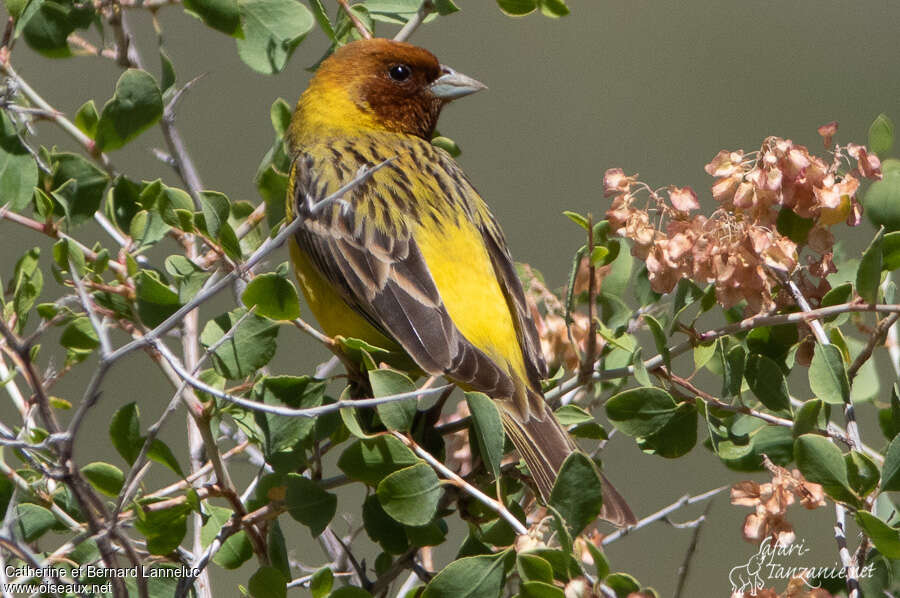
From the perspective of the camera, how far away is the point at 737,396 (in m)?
2.55

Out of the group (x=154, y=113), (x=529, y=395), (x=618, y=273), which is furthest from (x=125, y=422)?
(x=618, y=273)

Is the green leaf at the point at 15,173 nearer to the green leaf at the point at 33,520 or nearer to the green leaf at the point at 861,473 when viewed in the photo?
the green leaf at the point at 33,520

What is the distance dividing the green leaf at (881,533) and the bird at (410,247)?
24.9 inches

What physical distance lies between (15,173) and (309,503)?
100 centimetres

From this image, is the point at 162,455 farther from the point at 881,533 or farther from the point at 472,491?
the point at 881,533

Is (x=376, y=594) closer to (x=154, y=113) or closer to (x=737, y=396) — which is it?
(x=737, y=396)

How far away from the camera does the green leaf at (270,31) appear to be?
9.89 ft

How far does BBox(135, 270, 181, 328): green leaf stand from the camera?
7.98 ft

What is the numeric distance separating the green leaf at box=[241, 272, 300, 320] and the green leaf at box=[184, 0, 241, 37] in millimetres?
864

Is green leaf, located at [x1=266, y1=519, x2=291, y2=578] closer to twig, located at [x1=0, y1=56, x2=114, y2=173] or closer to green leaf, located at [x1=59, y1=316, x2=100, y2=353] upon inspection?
green leaf, located at [x1=59, y1=316, x2=100, y2=353]

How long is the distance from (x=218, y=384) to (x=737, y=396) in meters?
1.13

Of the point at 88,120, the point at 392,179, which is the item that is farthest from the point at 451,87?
the point at 88,120

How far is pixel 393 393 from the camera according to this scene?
230 centimetres

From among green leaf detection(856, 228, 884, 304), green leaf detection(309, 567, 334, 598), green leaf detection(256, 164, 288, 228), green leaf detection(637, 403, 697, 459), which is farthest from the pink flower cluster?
green leaf detection(256, 164, 288, 228)
